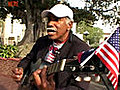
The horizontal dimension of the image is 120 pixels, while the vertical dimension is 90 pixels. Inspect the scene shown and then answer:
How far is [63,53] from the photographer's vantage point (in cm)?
249

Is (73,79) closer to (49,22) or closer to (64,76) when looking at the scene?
(64,76)

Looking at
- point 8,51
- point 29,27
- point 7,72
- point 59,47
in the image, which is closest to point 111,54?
point 59,47

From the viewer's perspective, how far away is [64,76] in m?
2.30

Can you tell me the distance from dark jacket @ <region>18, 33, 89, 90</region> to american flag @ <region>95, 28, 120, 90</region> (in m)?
0.51

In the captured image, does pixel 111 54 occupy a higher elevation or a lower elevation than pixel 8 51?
higher

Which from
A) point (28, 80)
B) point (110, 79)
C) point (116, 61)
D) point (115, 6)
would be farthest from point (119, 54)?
point (115, 6)

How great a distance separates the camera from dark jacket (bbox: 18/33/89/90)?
230cm

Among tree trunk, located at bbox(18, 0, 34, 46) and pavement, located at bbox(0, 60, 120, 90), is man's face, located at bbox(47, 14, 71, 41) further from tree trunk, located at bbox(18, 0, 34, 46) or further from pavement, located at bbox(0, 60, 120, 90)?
tree trunk, located at bbox(18, 0, 34, 46)

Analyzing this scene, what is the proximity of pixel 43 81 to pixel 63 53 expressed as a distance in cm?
43

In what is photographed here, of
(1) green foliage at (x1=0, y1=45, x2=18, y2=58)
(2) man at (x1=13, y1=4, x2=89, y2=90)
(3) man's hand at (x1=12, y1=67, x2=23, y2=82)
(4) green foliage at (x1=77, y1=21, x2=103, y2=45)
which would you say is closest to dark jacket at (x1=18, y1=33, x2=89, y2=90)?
(2) man at (x1=13, y1=4, x2=89, y2=90)

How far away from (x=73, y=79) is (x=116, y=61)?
601 mm

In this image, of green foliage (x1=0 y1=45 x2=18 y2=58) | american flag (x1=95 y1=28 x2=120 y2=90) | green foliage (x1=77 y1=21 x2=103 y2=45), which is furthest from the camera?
green foliage (x1=77 y1=21 x2=103 y2=45)

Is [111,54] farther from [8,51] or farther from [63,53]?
[8,51]

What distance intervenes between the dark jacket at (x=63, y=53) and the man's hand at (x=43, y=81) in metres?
0.12
